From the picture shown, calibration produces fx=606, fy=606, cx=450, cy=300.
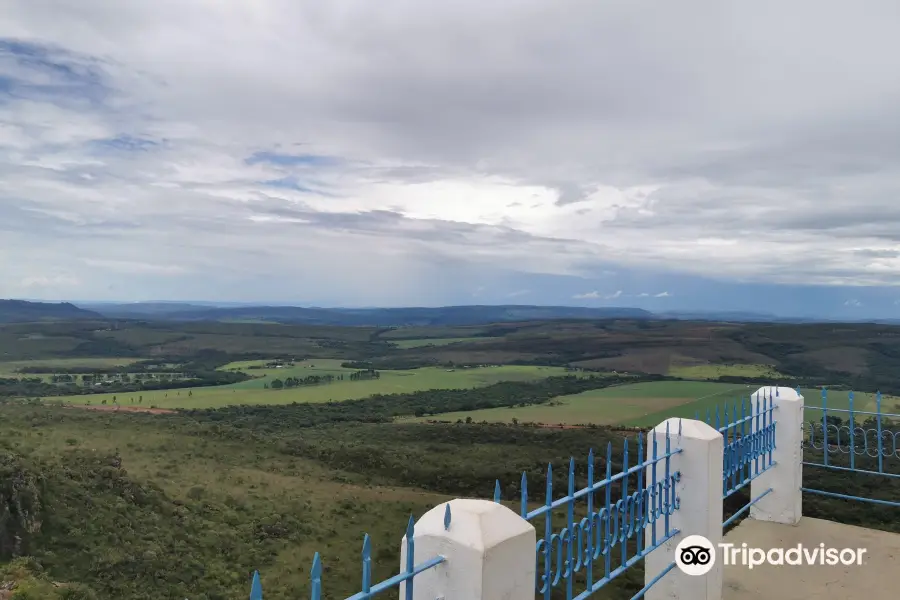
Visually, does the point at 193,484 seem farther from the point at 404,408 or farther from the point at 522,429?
the point at 404,408

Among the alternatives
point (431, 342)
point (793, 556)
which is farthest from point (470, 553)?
point (431, 342)

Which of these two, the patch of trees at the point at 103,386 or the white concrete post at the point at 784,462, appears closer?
the white concrete post at the point at 784,462

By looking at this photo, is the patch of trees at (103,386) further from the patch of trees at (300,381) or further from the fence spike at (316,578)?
the fence spike at (316,578)

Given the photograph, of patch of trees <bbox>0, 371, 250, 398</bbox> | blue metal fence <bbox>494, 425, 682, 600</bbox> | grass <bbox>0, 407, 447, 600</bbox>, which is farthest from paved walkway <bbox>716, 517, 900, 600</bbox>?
patch of trees <bbox>0, 371, 250, 398</bbox>

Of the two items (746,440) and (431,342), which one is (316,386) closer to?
(431,342)

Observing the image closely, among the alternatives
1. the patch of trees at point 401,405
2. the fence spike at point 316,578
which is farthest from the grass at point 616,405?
the fence spike at point 316,578

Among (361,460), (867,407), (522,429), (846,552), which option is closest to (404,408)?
(522,429)

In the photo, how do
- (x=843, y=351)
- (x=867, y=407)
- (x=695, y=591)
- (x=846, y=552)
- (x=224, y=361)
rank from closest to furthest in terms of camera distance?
(x=695, y=591), (x=846, y=552), (x=867, y=407), (x=843, y=351), (x=224, y=361)

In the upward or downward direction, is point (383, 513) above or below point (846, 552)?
below
